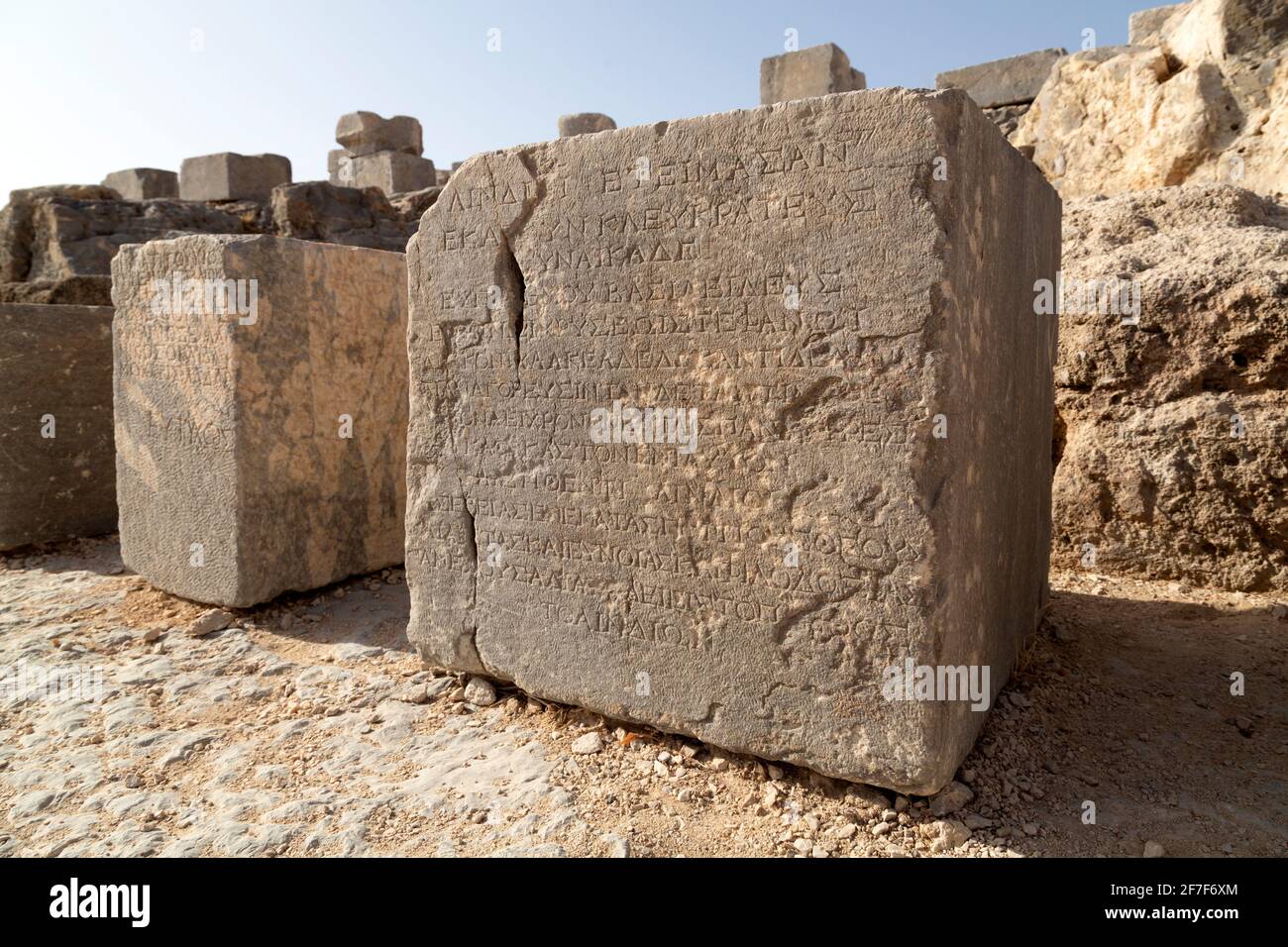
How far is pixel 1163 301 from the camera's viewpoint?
141 inches

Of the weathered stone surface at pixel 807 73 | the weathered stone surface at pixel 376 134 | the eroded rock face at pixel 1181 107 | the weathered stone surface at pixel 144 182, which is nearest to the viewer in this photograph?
the eroded rock face at pixel 1181 107

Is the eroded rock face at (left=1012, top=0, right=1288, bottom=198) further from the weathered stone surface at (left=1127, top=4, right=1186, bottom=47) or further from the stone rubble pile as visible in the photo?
the stone rubble pile

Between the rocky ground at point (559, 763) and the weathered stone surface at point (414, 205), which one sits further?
the weathered stone surface at point (414, 205)

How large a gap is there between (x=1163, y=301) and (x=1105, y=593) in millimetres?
1200

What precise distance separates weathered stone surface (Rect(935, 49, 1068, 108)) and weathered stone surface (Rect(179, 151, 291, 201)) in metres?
9.03

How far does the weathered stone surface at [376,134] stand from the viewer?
1327 centimetres

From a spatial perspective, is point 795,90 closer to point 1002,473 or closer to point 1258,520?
point 1258,520

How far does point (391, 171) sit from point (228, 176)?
2.19 meters

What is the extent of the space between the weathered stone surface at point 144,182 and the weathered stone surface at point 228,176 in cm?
54

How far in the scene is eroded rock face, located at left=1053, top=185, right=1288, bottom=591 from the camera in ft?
11.2

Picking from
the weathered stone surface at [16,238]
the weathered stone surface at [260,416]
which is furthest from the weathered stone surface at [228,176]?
the weathered stone surface at [260,416]

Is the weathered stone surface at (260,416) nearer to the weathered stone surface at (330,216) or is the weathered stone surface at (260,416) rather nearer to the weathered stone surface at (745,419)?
the weathered stone surface at (745,419)

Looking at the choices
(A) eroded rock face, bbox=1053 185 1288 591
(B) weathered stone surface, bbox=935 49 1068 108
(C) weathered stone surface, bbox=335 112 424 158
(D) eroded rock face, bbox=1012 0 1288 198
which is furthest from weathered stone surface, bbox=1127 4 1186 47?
(C) weathered stone surface, bbox=335 112 424 158
